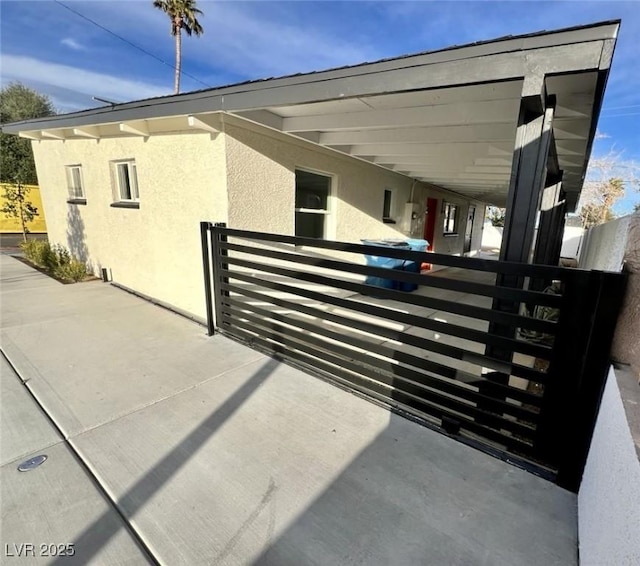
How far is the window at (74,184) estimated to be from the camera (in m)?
6.79

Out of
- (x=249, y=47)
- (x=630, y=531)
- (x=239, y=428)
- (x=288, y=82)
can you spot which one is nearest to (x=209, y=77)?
(x=249, y=47)

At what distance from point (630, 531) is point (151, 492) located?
2.01 metres

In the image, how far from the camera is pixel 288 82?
2941 millimetres

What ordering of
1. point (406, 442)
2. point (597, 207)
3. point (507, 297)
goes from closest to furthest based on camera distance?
point (507, 297), point (406, 442), point (597, 207)

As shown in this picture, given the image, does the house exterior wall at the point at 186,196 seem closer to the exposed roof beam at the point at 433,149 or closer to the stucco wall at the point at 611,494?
the exposed roof beam at the point at 433,149

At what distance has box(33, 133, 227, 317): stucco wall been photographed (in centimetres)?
411

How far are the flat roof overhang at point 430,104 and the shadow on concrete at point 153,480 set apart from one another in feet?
8.77

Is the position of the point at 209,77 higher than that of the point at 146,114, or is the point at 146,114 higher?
the point at 209,77

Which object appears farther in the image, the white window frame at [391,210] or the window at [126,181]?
the white window frame at [391,210]

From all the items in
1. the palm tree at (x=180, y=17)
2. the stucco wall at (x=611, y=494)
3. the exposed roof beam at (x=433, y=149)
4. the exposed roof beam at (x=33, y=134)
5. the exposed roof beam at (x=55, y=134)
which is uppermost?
the palm tree at (x=180, y=17)

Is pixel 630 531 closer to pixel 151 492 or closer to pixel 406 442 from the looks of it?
pixel 406 442

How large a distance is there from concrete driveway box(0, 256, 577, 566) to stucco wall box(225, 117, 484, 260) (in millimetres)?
2223

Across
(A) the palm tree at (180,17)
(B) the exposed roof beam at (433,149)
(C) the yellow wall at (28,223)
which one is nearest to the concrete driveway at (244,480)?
(B) the exposed roof beam at (433,149)

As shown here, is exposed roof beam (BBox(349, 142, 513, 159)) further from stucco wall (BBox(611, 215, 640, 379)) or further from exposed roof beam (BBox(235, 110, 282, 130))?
stucco wall (BBox(611, 215, 640, 379))
